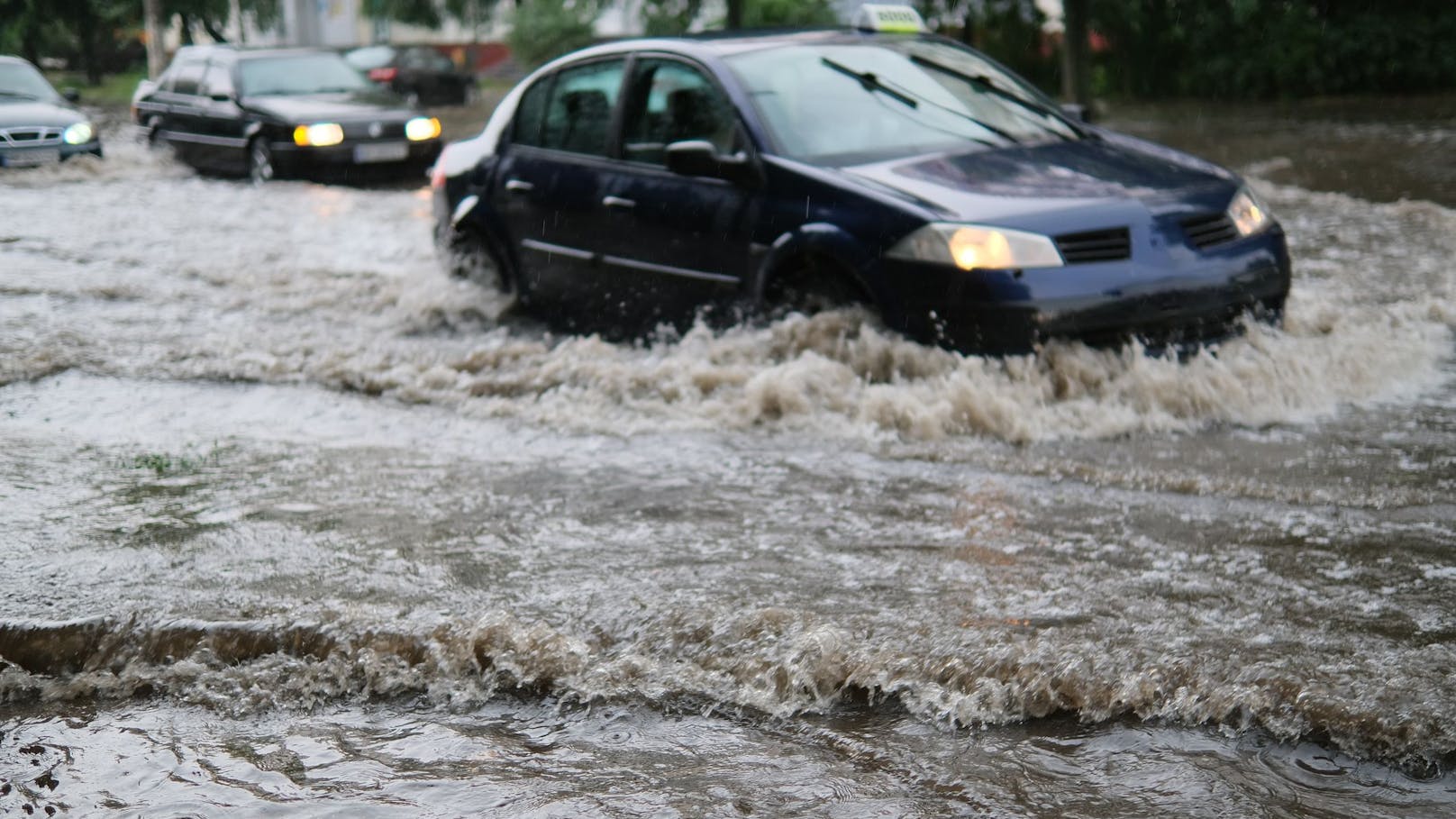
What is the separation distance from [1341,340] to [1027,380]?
72.9 inches

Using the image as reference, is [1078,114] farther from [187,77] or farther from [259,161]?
[187,77]

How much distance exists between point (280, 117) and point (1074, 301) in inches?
484

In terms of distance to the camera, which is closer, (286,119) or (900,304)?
(900,304)

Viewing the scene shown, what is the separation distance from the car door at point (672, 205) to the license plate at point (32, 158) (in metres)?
12.9

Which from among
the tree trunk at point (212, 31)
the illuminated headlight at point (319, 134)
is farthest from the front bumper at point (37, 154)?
the tree trunk at point (212, 31)

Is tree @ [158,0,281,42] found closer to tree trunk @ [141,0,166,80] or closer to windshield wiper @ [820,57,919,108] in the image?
tree trunk @ [141,0,166,80]

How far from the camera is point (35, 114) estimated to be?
17844mm

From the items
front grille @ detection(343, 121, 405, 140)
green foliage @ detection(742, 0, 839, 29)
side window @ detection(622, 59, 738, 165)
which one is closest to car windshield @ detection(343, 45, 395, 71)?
green foliage @ detection(742, 0, 839, 29)

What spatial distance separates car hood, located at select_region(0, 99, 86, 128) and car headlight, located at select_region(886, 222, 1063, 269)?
593 inches

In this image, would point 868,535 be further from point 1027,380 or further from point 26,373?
point 26,373

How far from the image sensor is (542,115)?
25.6 feet

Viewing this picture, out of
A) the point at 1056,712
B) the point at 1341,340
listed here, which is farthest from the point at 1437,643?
the point at 1341,340

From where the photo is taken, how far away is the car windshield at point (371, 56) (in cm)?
3509

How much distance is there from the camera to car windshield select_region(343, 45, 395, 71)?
3509 cm
